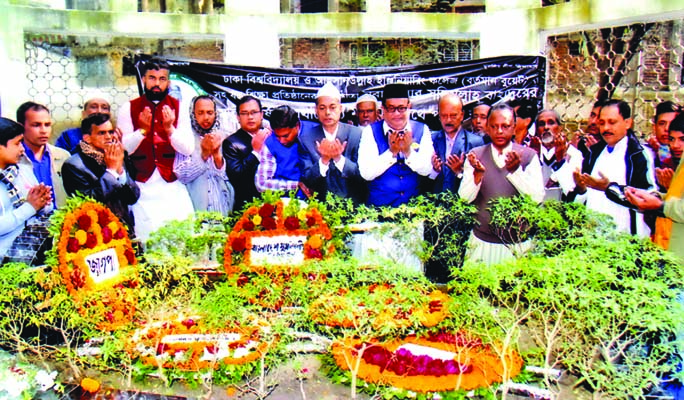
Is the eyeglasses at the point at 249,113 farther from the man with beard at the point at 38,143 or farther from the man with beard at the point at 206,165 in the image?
the man with beard at the point at 38,143

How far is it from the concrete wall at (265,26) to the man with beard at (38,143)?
2.33ft

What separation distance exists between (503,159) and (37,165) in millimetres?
4367

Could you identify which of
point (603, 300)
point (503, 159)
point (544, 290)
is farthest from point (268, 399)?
point (503, 159)

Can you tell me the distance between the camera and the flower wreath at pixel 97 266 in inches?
179

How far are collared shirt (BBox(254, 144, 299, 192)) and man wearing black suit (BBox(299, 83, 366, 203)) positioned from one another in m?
0.20

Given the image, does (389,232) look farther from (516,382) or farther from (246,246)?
(516,382)

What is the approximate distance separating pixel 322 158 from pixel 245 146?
844 mm

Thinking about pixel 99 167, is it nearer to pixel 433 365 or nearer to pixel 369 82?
pixel 369 82

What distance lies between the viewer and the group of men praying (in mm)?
5805

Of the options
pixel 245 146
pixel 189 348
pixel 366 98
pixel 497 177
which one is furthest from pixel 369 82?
pixel 189 348

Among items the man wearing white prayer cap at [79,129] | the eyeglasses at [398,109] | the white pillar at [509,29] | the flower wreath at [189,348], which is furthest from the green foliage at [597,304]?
the man wearing white prayer cap at [79,129]

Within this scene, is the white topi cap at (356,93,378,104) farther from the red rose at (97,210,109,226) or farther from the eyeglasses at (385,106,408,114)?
the red rose at (97,210,109,226)

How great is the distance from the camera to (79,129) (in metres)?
6.46

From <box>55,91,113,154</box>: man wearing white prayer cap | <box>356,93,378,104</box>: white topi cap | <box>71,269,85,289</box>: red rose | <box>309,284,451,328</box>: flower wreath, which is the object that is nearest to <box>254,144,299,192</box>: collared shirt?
<box>356,93,378,104</box>: white topi cap
